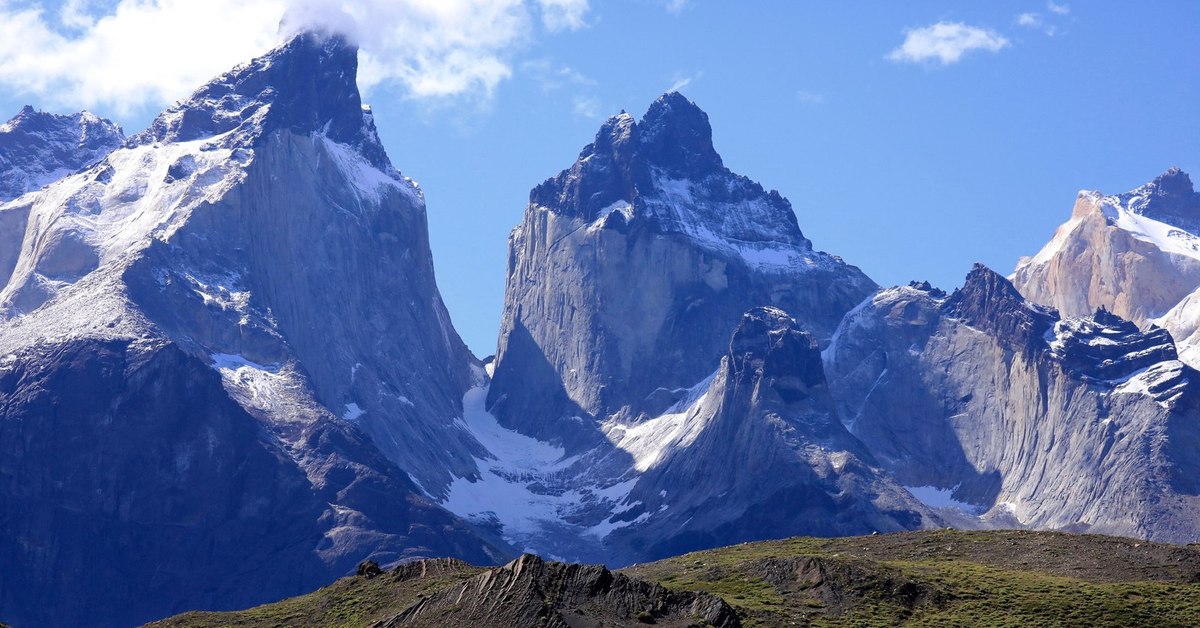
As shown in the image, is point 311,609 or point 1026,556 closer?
point 311,609

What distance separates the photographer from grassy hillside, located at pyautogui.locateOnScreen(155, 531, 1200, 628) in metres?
108

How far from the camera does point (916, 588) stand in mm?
112188

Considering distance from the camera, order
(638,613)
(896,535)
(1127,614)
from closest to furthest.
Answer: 1. (638,613)
2. (1127,614)
3. (896,535)

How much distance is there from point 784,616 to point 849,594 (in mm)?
4602

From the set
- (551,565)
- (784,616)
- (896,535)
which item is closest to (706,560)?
(896,535)

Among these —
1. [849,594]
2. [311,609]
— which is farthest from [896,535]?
[311,609]

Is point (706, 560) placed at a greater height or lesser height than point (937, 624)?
Result: greater

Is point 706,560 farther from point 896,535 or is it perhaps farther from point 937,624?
point 937,624

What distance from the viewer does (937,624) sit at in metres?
108

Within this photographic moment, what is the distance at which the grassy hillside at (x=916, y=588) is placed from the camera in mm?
108062

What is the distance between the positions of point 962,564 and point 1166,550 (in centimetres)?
1141

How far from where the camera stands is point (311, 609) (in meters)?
117

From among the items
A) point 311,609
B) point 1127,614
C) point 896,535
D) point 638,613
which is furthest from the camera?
point 896,535

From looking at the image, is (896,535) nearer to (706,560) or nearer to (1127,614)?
(706,560)
